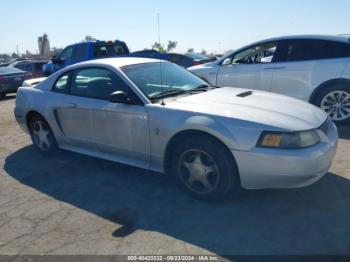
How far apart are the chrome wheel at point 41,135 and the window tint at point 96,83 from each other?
2.91 ft

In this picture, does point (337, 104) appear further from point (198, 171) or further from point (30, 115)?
point (30, 115)

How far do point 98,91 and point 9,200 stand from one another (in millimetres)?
1629

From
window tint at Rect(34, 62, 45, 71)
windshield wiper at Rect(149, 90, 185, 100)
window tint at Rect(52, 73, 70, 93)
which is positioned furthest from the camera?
window tint at Rect(34, 62, 45, 71)

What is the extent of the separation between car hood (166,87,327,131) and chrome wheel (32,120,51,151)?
7.54ft

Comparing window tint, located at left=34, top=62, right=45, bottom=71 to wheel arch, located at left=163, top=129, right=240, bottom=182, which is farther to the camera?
window tint, located at left=34, top=62, right=45, bottom=71

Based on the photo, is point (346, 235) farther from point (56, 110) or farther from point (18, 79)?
point (18, 79)

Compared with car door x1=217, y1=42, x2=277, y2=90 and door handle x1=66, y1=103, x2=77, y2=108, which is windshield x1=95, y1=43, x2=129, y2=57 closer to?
car door x1=217, y1=42, x2=277, y2=90

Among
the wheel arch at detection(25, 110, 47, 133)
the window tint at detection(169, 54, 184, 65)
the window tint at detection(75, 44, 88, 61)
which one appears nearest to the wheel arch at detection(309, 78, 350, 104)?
the wheel arch at detection(25, 110, 47, 133)

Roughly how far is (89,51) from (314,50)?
8.20m

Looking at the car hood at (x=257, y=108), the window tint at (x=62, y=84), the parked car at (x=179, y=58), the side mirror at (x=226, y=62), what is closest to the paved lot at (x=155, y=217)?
the car hood at (x=257, y=108)

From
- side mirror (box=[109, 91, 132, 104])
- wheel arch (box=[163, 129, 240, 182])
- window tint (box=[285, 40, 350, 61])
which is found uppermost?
window tint (box=[285, 40, 350, 61])

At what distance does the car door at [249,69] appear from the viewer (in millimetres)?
6910

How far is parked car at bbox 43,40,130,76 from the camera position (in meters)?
12.5

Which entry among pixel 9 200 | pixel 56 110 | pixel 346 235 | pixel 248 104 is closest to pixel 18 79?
pixel 56 110
